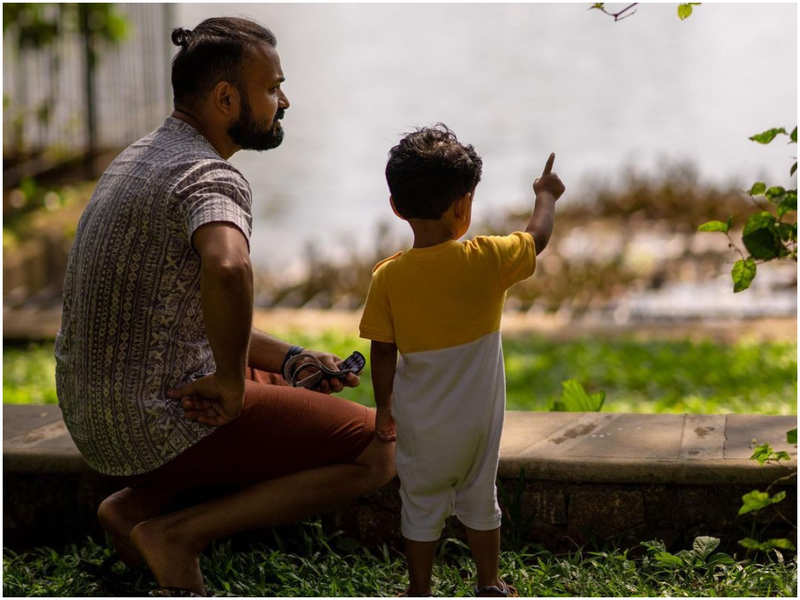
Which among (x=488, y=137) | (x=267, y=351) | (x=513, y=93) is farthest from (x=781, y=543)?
(x=513, y=93)

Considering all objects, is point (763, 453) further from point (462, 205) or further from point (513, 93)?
point (513, 93)

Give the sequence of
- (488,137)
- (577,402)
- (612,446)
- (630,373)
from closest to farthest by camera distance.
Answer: (612,446) → (577,402) → (630,373) → (488,137)

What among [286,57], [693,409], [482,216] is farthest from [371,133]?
[693,409]

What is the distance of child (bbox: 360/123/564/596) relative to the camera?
2.67 metres

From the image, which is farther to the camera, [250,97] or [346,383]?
[346,383]

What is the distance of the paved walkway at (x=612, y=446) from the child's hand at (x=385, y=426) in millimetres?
466

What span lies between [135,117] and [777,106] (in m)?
12.3

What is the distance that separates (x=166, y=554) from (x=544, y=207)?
1265 mm

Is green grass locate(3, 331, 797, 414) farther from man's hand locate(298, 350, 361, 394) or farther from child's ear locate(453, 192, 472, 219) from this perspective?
child's ear locate(453, 192, 472, 219)

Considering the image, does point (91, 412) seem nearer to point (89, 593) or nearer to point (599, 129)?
point (89, 593)

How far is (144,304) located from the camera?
2.71 meters

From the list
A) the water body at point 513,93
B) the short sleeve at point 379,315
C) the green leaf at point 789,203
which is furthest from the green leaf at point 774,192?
the water body at point 513,93

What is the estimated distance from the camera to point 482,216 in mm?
9469

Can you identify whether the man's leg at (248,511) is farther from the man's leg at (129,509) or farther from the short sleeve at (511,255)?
the short sleeve at (511,255)
